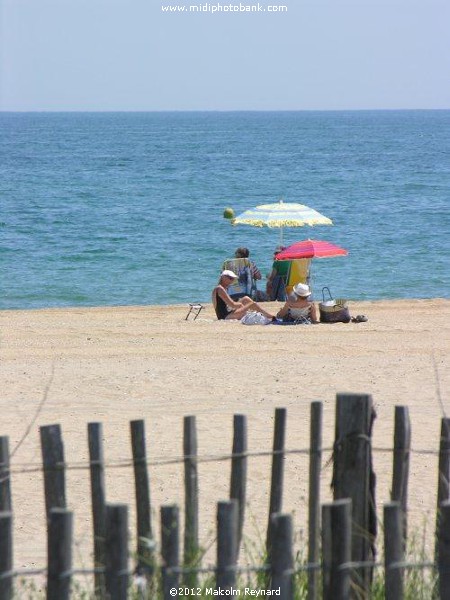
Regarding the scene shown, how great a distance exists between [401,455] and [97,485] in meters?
1.31

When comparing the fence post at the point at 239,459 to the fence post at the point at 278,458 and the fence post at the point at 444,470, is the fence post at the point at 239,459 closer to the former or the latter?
the fence post at the point at 278,458

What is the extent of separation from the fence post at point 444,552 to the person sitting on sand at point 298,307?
8950 millimetres

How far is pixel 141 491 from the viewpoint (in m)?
4.80

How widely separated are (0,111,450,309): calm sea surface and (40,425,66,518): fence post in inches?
573

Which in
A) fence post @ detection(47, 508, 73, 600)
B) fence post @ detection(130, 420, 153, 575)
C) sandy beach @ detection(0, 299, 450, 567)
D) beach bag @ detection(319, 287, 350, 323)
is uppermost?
fence post @ detection(47, 508, 73, 600)

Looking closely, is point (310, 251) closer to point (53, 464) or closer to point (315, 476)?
point (315, 476)

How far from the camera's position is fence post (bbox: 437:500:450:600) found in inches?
141

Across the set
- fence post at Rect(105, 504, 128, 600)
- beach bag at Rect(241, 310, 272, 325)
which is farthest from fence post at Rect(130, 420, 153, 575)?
beach bag at Rect(241, 310, 272, 325)

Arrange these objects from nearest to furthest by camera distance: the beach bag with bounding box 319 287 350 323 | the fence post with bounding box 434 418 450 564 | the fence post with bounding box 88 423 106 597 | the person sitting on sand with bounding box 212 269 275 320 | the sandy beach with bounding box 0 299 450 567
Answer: the fence post with bounding box 88 423 106 597 → the fence post with bounding box 434 418 450 564 → the sandy beach with bounding box 0 299 450 567 → the beach bag with bounding box 319 287 350 323 → the person sitting on sand with bounding box 212 269 275 320

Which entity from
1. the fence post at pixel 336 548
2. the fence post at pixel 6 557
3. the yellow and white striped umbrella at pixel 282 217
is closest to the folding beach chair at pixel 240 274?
the yellow and white striped umbrella at pixel 282 217

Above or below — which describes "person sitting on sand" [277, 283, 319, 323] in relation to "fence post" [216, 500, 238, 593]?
below

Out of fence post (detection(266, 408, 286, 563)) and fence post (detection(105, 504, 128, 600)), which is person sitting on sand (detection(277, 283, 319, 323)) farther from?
fence post (detection(105, 504, 128, 600))

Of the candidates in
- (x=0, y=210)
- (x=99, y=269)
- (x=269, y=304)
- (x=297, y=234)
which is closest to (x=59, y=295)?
(x=99, y=269)

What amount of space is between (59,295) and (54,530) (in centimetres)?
1670
